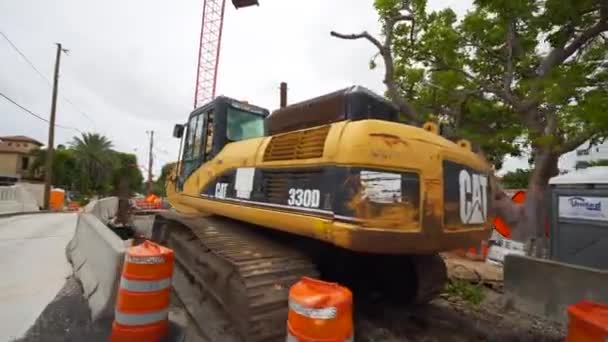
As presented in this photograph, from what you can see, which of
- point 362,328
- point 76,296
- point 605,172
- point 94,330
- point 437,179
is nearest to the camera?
point 437,179

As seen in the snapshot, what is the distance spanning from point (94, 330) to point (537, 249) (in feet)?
21.9

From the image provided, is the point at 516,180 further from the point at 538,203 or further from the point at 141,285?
the point at 141,285

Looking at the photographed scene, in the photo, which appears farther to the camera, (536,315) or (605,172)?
(605,172)

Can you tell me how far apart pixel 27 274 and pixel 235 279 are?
4.16m

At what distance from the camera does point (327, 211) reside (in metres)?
2.82

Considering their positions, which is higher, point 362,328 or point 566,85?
point 566,85

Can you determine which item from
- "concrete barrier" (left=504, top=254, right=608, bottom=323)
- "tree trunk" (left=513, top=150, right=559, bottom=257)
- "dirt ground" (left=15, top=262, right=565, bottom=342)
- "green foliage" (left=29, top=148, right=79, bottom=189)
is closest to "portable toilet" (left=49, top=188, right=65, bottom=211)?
"green foliage" (left=29, top=148, right=79, bottom=189)

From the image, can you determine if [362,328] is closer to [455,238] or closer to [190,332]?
[455,238]

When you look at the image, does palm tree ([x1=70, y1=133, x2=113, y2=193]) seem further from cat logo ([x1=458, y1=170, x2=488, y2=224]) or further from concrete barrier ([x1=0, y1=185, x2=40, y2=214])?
cat logo ([x1=458, y1=170, x2=488, y2=224])

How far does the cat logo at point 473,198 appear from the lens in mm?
3166

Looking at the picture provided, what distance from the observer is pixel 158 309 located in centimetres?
306

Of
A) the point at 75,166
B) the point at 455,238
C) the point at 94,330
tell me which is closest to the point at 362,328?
the point at 455,238

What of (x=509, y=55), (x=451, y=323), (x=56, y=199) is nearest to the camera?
(x=451, y=323)

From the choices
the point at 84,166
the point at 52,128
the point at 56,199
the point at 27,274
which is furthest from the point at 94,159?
the point at 27,274
